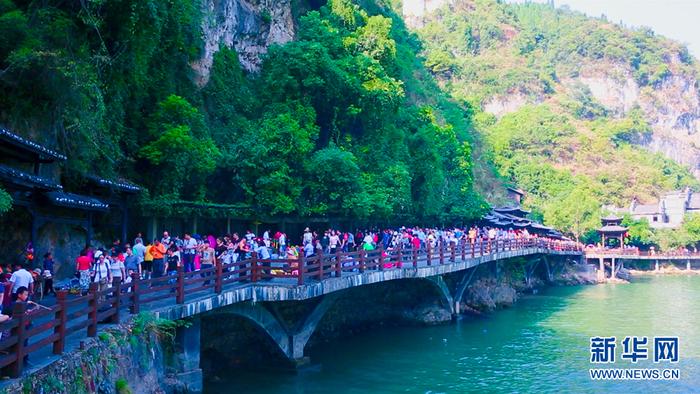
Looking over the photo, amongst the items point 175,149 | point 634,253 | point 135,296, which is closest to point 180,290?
point 135,296

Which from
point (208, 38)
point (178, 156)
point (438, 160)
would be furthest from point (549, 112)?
point (178, 156)

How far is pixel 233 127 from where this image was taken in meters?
27.2

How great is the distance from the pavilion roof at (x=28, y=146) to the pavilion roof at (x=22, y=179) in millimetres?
639

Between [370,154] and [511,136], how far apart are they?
5884cm

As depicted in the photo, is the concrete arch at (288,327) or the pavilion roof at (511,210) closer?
the concrete arch at (288,327)

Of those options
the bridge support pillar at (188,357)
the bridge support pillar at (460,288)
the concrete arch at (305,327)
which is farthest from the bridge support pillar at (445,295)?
the bridge support pillar at (188,357)

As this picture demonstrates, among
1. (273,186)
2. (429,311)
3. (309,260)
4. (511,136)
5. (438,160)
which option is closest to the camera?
(309,260)

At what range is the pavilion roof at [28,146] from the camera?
45.6ft

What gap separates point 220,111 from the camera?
2739 centimetres

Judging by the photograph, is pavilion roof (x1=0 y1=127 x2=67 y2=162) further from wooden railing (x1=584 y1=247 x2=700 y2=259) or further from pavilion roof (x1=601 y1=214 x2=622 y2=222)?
pavilion roof (x1=601 y1=214 x2=622 y2=222)

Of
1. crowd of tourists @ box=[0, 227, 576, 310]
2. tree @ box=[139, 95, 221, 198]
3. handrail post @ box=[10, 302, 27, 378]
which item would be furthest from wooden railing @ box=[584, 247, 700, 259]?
handrail post @ box=[10, 302, 27, 378]

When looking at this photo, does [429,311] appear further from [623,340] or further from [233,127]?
[233,127]

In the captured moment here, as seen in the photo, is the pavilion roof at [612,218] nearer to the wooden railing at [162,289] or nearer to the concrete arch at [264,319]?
the wooden railing at [162,289]

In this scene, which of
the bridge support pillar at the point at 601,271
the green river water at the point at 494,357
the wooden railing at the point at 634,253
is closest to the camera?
the green river water at the point at 494,357
